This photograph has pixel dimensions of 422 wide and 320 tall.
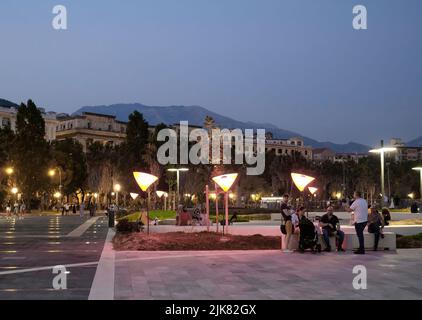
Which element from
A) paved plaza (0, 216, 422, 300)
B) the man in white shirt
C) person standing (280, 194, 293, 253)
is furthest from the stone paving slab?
the man in white shirt

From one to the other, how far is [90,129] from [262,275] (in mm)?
122927

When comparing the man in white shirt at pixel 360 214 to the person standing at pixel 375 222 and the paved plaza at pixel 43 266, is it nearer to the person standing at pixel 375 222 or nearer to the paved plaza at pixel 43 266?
the person standing at pixel 375 222

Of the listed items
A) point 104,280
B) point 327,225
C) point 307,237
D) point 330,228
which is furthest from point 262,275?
point 330,228

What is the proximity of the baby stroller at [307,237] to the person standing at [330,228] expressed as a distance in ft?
1.49

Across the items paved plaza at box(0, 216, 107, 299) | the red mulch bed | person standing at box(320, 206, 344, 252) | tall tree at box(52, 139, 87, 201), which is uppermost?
tall tree at box(52, 139, 87, 201)

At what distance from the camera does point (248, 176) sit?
299ft

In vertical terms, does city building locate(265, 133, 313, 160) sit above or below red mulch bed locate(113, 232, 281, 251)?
above

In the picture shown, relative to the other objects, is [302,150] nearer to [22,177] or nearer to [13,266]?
[22,177]

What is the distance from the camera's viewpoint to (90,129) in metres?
132

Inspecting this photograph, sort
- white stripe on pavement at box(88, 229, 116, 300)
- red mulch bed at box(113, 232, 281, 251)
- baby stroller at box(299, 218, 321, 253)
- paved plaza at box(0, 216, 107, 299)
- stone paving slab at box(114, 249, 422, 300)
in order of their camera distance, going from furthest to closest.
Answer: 1. red mulch bed at box(113, 232, 281, 251)
2. baby stroller at box(299, 218, 321, 253)
3. paved plaza at box(0, 216, 107, 299)
4. stone paving slab at box(114, 249, 422, 300)
5. white stripe on pavement at box(88, 229, 116, 300)

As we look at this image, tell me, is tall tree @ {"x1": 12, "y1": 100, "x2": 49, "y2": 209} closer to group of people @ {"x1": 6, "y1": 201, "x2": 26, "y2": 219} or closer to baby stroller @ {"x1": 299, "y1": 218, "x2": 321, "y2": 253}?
group of people @ {"x1": 6, "y1": 201, "x2": 26, "y2": 219}

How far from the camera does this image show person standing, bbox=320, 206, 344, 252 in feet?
58.4

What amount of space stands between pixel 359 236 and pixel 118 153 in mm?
76024

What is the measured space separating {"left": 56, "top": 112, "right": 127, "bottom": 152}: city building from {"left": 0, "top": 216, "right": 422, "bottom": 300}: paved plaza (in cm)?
11289
